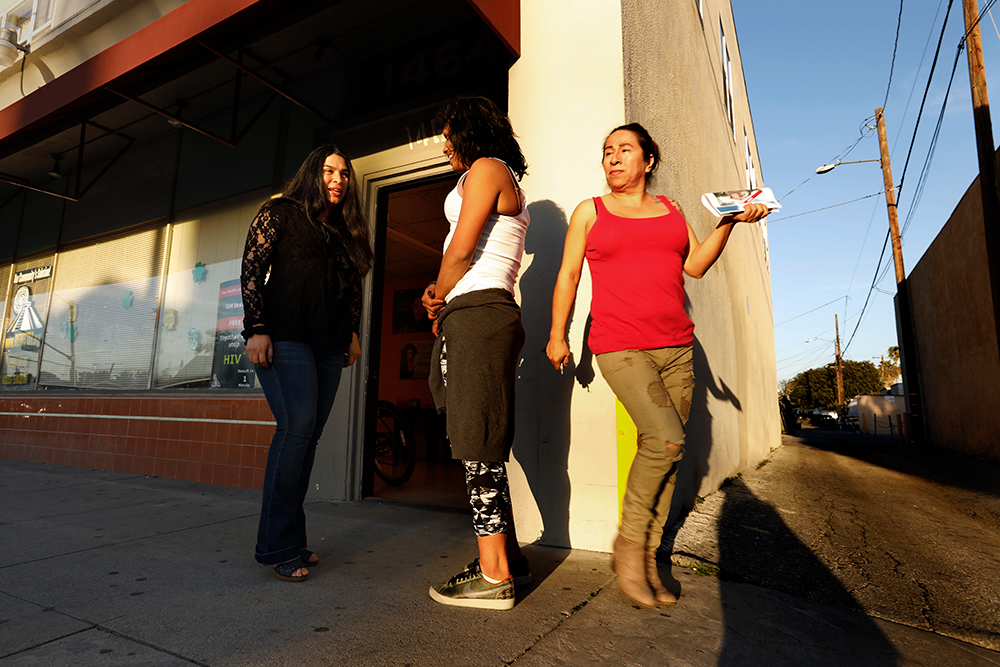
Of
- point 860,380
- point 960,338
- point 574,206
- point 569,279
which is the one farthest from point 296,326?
point 860,380

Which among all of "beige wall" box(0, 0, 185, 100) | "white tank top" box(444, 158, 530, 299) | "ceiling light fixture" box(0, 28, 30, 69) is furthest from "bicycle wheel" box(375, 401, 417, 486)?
"ceiling light fixture" box(0, 28, 30, 69)

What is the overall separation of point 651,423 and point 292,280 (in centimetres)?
144

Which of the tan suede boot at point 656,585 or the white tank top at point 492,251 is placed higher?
the white tank top at point 492,251

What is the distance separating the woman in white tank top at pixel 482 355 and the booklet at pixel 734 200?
0.64 m

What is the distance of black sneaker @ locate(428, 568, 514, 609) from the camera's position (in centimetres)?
166

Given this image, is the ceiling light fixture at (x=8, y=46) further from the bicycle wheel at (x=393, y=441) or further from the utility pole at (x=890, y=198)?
the utility pole at (x=890, y=198)

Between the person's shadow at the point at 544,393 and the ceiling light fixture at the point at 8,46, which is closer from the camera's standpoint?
the person's shadow at the point at 544,393

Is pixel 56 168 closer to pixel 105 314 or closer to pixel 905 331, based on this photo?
pixel 105 314

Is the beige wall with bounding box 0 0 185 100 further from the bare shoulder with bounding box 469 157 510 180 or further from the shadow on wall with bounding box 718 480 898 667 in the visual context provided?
the shadow on wall with bounding box 718 480 898 667

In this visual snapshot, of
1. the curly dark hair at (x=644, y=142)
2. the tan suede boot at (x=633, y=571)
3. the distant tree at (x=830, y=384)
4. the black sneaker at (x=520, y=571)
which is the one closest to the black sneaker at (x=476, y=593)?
the black sneaker at (x=520, y=571)

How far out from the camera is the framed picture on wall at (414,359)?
8.62m

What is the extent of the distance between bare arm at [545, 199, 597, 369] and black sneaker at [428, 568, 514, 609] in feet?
2.51

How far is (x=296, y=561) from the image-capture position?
77.6 inches

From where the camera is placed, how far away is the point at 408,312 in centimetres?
909
